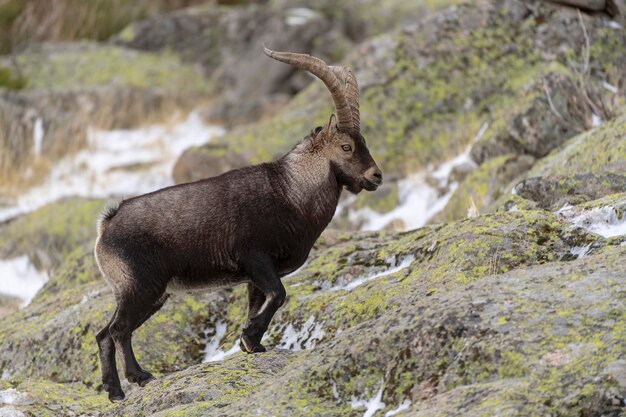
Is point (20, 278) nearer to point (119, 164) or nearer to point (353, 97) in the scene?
point (119, 164)

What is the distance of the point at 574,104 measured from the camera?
518 inches

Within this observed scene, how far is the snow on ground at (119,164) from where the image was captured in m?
18.2

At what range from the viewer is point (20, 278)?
1520 cm

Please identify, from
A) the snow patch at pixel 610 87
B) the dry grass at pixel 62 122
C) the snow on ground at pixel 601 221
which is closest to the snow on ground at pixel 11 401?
the snow on ground at pixel 601 221

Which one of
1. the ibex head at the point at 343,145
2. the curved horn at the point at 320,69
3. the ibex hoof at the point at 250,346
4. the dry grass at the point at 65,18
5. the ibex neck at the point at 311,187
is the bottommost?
the dry grass at the point at 65,18

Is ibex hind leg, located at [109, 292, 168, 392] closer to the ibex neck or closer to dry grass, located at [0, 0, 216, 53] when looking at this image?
the ibex neck

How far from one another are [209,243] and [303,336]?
3.44 ft

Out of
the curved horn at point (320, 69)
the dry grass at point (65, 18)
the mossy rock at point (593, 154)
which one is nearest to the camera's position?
the curved horn at point (320, 69)

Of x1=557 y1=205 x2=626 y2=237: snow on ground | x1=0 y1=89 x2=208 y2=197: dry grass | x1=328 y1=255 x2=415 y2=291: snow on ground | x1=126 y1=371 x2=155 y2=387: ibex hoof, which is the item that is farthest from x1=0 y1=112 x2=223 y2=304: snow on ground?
x1=557 y1=205 x2=626 y2=237: snow on ground

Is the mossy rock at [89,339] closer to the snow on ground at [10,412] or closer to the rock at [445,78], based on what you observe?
the snow on ground at [10,412]

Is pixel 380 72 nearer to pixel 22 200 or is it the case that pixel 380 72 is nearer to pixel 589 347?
pixel 22 200

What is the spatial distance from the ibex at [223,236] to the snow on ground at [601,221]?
1.61 meters

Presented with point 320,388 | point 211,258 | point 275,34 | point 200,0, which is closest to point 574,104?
point 211,258

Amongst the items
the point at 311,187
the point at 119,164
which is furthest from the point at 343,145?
the point at 119,164
